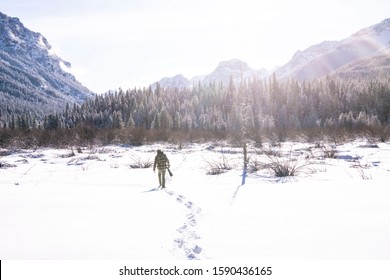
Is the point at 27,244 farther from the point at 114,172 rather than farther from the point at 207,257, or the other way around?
the point at 114,172

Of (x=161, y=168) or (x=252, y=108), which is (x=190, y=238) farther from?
(x=252, y=108)

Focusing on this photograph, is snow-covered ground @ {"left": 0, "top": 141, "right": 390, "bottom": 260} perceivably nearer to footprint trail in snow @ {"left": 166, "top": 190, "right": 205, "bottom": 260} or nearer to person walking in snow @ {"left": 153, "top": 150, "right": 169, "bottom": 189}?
footprint trail in snow @ {"left": 166, "top": 190, "right": 205, "bottom": 260}

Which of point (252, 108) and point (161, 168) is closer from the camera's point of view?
point (161, 168)

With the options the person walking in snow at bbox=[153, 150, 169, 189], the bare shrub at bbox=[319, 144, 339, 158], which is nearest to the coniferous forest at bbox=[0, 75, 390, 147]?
the bare shrub at bbox=[319, 144, 339, 158]

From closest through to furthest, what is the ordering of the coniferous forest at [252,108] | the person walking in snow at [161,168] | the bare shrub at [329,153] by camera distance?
the person walking in snow at [161,168]
the bare shrub at [329,153]
the coniferous forest at [252,108]

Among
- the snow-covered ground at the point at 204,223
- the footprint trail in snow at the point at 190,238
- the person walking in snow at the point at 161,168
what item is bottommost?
the footprint trail in snow at the point at 190,238

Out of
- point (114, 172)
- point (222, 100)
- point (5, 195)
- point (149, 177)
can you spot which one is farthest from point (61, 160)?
point (222, 100)

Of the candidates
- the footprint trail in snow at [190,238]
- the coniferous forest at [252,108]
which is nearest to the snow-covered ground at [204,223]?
the footprint trail in snow at [190,238]

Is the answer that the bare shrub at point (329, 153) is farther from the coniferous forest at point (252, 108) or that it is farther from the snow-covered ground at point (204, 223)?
the coniferous forest at point (252, 108)

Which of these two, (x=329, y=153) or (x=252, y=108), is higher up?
(x=252, y=108)

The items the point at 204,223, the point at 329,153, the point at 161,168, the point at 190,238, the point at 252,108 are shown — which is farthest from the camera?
the point at 252,108

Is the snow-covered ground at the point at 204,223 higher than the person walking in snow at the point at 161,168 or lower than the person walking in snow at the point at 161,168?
lower

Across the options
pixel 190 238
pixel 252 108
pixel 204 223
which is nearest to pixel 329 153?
pixel 204 223

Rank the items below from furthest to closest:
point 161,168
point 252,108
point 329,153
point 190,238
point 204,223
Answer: point 252,108 < point 329,153 < point 161,168 < point 204,223 < point 190,238
